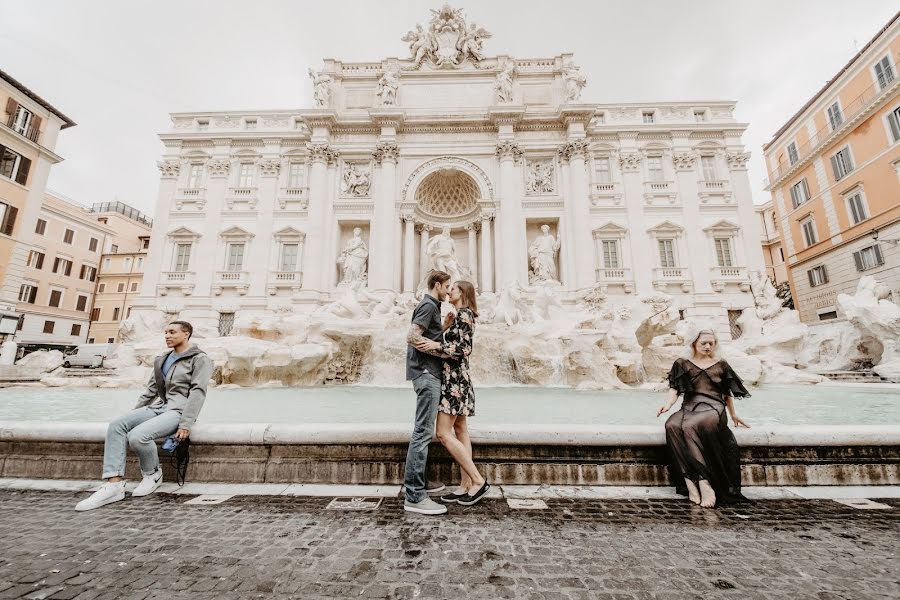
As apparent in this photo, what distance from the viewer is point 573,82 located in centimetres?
1927

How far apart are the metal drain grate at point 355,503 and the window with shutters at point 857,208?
2444 cm

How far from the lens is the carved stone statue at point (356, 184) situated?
19156mm

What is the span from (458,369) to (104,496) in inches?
94.0

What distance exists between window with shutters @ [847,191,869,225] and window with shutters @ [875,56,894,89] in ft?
14.9

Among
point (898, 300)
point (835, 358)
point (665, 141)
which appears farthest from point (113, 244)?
point (898, 300)

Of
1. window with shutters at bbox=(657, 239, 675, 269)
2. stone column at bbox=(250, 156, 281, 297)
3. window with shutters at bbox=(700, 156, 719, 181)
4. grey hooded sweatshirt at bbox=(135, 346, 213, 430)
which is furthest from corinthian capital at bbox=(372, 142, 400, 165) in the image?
grey hooded sweatshirt at bbox=(135, 346, 213, 430)

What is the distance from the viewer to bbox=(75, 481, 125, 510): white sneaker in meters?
2.32

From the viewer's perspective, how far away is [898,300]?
15008 millimetres

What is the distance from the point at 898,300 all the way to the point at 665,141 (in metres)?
11.6

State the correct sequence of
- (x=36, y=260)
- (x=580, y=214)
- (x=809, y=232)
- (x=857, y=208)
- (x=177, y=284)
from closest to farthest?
(x=857, y=208) < (x=580, y=214) < (x=177, y=284) < (x=809, y=232) < (x=36, y=260)

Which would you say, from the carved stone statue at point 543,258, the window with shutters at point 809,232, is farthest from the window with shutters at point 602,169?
the window with shutters at point 809,232

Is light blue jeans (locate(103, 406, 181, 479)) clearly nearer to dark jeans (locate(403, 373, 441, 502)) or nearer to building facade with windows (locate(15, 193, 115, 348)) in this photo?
dark jeans (locate(403, 373, 441, 502))

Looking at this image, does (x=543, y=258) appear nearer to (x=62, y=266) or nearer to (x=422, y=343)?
(x=422, y=343)

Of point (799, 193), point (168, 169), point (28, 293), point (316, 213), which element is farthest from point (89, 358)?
point (799, 193)
